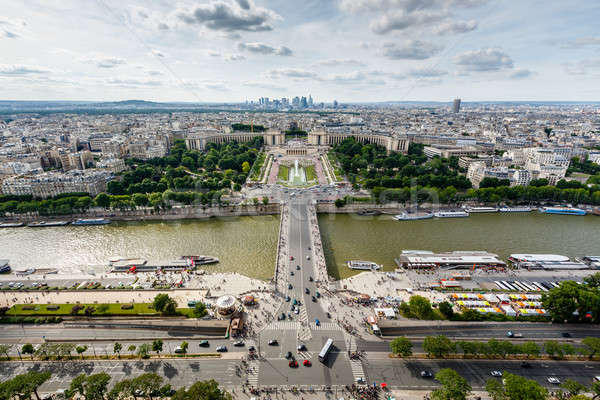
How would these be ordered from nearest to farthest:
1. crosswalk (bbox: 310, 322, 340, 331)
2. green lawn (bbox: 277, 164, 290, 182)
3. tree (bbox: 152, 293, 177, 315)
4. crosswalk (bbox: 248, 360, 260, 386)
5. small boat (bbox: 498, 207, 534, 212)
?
1. crosswalk (bbox: 248, 360, 260, 386)
2. crosswalk (bbox: 310, 322, 340, 331)
3. tree (bbox: 152, 293, 177, 315)
4. small boat (bbox: 498, 207, 534, 212)
5. green lawn (bbox: 277, 164, 290, 182)

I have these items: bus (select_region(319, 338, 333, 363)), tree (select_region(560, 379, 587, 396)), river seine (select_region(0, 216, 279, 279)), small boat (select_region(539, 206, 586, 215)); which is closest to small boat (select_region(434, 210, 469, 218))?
small boat (select_region(539, 206, 586, 215))

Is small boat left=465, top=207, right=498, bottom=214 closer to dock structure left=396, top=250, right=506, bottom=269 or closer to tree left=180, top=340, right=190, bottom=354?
dock structure left=396, top=250, right=506, bottom=269

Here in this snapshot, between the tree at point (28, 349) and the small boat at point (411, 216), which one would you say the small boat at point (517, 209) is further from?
the tree at point (28, 349)

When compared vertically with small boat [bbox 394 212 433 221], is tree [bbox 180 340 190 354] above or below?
below

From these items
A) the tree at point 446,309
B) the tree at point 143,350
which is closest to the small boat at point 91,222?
the tree at point 143,350

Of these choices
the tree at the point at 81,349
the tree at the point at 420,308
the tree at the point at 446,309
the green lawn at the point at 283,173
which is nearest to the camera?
the tree at the point at 81,349
